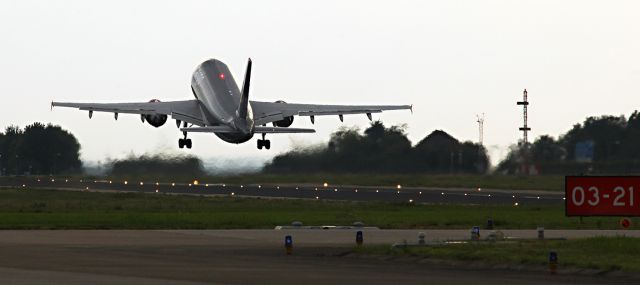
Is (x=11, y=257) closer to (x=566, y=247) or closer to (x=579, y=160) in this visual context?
(x=566, y=247)

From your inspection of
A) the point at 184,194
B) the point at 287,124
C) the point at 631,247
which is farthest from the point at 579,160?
the point at 631,247

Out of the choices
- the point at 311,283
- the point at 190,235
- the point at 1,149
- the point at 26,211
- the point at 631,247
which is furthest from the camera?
the point at 1,149

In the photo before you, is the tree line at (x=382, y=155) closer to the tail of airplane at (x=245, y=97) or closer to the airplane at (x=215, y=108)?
the airplane at (x=215, y=108)

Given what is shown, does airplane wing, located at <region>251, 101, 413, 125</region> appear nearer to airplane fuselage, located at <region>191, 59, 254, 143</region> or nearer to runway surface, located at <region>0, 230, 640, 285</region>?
airplane fuselage, located at <region>191, 59, 254, 143</region>

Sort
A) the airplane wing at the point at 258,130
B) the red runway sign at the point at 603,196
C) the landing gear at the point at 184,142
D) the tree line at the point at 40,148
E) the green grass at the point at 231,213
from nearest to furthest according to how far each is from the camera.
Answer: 1. the red runway sign at the point at 603,196
2. the green grass at the point at 231,213
3. the airplane wing at the point at 258,130
4. the landing gear at the point at 184,142
5. the tree line at the point at 40,148

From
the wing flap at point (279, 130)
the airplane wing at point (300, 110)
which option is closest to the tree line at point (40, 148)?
the airplane wing at point (300, 110)

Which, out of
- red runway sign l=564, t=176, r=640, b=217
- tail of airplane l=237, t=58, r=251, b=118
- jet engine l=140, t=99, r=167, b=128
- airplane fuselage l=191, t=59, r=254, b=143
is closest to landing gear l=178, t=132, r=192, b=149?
airplane fuselage l=191, t=59, r=254, b=143

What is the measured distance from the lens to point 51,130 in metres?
148

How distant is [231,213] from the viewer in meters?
87.4

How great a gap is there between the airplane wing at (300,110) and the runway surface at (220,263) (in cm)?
4587

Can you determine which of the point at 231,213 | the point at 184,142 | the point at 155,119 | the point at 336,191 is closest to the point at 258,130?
the point at 231,213

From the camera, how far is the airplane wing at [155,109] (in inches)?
4321

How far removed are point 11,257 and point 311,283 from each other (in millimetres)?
14082

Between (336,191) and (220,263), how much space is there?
7284cm
